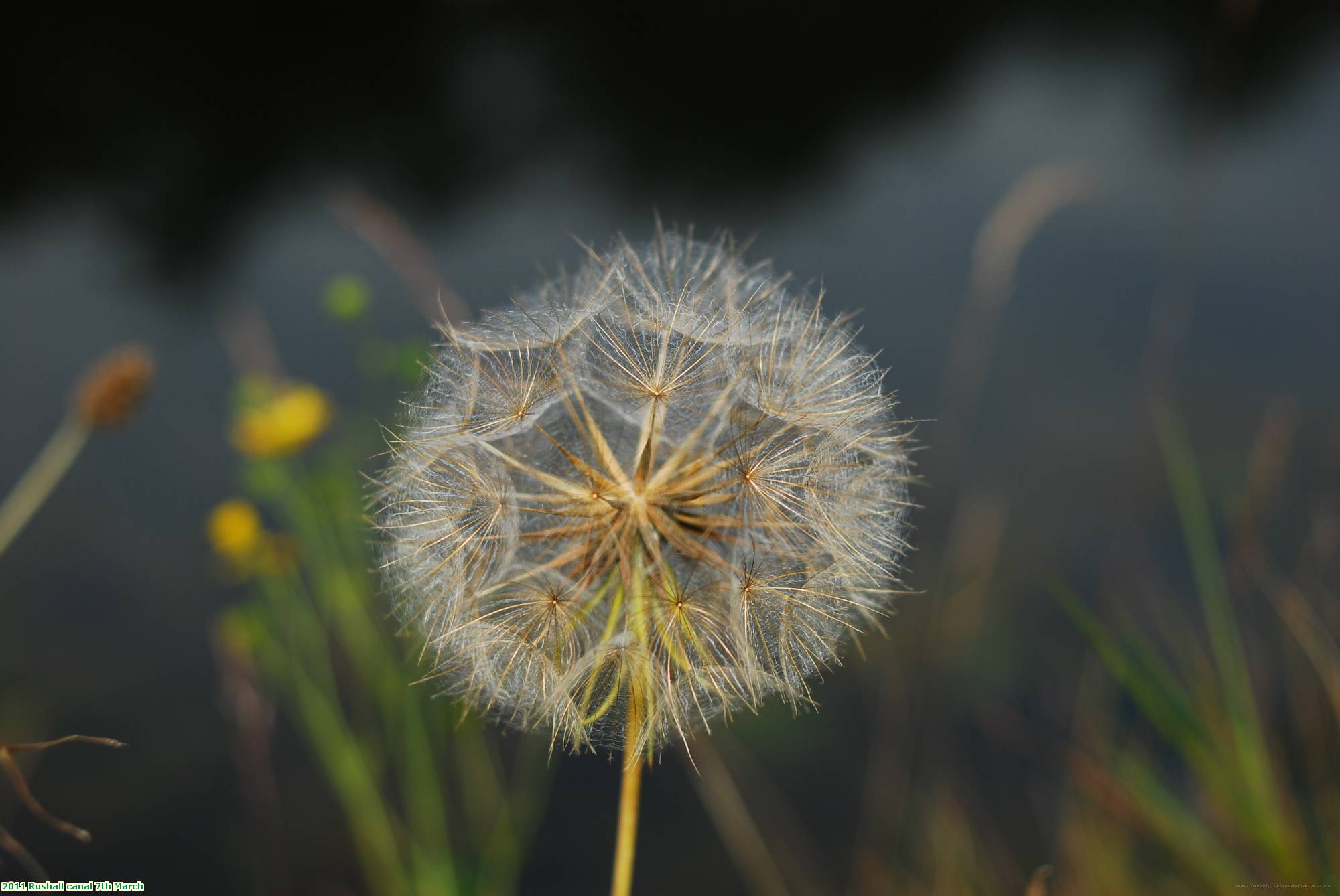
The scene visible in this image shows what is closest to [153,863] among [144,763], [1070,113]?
[144,763]

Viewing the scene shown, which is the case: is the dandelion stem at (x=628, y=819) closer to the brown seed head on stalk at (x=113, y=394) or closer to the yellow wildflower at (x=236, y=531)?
the brown seed head on stalk at (x=113, y=394)

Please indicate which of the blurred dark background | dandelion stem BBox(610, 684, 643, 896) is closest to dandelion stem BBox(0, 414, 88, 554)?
the blurred dark background

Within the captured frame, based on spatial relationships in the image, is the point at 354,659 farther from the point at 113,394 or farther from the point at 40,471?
the point at 40,471

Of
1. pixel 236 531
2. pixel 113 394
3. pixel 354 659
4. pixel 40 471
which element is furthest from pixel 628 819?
pixel 40 471

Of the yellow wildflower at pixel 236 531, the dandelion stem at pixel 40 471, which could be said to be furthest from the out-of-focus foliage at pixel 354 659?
the dandelion stem at pixel 40 471

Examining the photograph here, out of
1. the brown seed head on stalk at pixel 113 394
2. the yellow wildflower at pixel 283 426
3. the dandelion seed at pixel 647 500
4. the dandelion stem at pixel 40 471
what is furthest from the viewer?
the dandelion stem at pixel 40 471

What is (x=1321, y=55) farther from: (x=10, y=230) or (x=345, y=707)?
(x=10, y=230)
